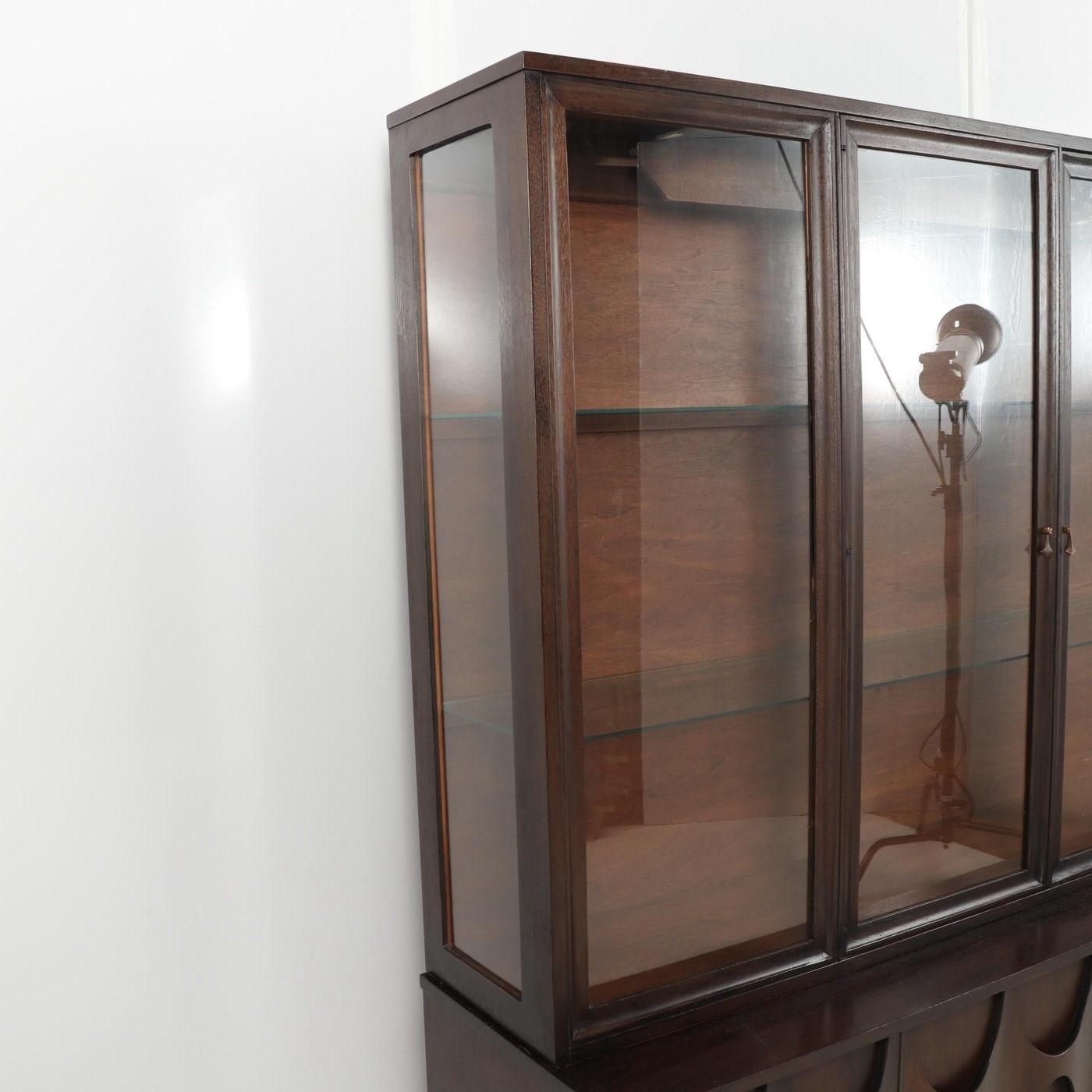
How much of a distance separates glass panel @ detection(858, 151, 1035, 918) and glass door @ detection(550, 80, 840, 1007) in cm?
14

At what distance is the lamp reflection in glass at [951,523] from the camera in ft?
5.79

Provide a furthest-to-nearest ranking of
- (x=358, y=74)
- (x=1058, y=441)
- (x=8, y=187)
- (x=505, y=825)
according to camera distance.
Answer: (x=1058, y=441)
(x=358, y=74)
(x=505, y=825)
(x=8, y=187)

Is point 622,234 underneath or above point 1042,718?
above

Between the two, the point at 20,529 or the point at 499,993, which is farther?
the point at 499,993

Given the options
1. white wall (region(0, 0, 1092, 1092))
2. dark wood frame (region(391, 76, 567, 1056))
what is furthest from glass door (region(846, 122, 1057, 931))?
white wall (region(0, 0, 1092, 1092))

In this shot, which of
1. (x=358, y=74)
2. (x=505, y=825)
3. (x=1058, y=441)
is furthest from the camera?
(x=1058, y=441)

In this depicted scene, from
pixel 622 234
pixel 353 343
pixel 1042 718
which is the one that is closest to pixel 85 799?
pixel 353 343

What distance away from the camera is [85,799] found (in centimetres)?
153

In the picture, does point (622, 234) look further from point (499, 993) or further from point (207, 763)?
point (499, 993)

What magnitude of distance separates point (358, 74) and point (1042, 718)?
1.50m

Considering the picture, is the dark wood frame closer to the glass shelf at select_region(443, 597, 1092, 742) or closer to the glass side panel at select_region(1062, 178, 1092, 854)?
the glass shelf at select_region(443, 597, 1092, 742)

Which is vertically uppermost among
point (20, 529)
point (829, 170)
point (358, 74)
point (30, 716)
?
point (358, 74)

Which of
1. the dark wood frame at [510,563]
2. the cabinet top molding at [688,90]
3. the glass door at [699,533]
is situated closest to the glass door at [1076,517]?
the cabinet top molding at [688,90]

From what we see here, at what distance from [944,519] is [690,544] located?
1.60 ft
